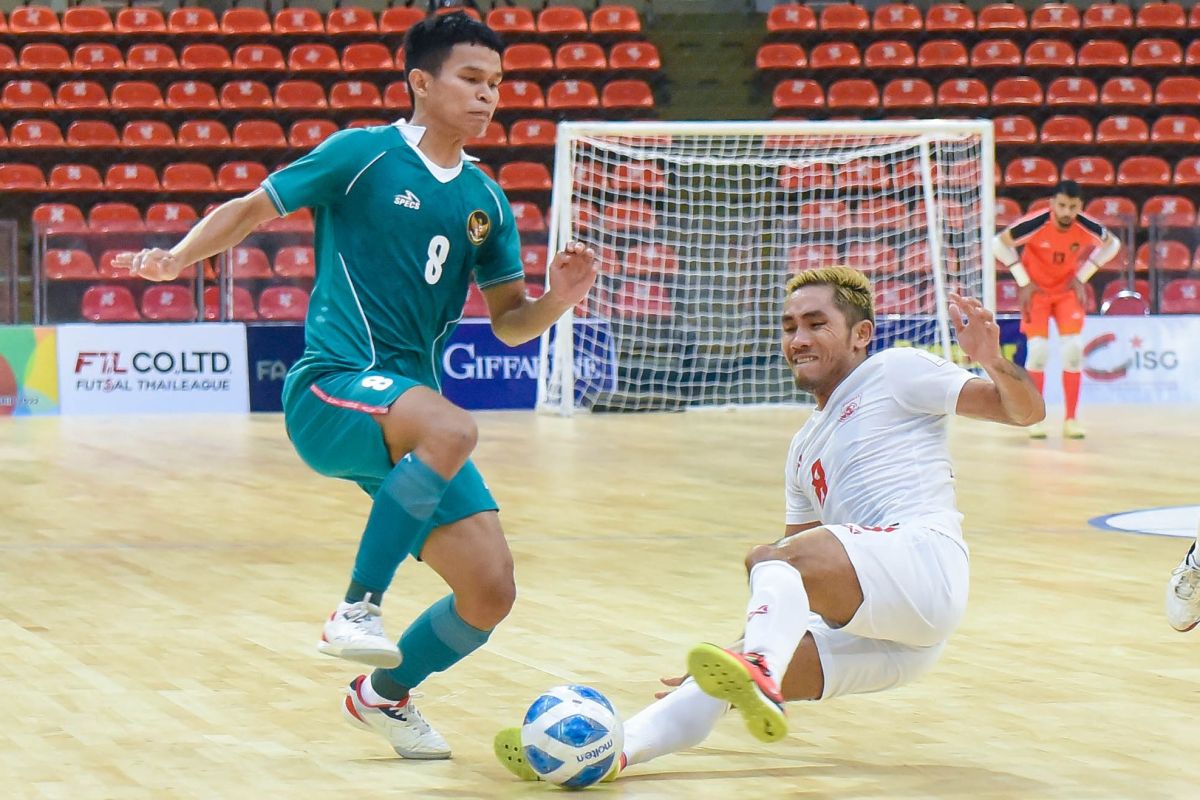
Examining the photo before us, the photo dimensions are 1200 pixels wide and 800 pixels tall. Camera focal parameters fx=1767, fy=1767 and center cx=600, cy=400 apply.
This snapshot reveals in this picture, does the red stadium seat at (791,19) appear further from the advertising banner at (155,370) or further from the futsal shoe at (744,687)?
the futsal shoe at (744,687)

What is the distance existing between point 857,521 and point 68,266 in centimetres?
1388

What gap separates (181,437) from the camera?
47.8ft

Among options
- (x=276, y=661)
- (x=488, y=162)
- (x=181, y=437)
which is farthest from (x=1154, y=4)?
(x=276, y=661)

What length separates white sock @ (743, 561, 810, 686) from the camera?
3643 millimetres

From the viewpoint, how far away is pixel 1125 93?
21906 mm

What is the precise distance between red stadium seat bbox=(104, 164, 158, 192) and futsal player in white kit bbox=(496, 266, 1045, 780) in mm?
16449

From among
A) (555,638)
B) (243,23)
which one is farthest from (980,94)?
(555,638)

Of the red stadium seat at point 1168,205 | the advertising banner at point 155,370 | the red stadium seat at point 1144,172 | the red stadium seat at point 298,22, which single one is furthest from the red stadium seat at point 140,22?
the red stadium seat at point 1168,205

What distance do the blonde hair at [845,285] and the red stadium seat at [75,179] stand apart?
16740mm

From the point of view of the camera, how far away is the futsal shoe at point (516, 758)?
13.0ft

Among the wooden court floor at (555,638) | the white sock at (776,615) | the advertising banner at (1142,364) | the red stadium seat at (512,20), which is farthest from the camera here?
the red stadium seat at (512,20)

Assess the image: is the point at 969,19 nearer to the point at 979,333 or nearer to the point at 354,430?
the point at 979,333

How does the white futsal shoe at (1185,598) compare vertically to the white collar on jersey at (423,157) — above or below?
below

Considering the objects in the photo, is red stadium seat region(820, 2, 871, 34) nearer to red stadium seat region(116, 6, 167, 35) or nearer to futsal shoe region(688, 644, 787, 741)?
red stadium seat region(116, 6, 167, 35)
